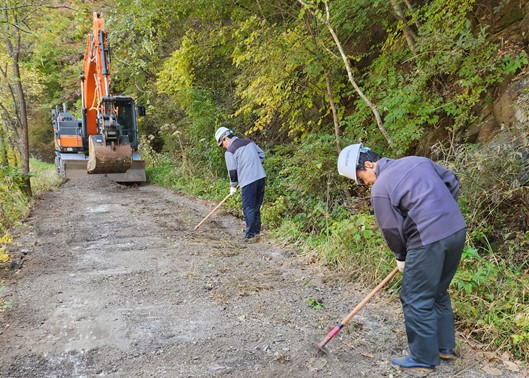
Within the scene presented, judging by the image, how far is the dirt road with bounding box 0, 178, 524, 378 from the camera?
291 cm

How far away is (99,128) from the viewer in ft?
32.5

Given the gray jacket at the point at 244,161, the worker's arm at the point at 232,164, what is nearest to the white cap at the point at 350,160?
the gray jacket at the point at 244,161

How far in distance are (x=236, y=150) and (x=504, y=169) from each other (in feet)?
11.6

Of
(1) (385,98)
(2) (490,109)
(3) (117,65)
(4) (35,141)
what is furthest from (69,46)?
(2) (490,109)

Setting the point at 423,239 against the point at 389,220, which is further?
the point at 389,220

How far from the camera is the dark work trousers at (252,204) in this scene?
20.2 feet

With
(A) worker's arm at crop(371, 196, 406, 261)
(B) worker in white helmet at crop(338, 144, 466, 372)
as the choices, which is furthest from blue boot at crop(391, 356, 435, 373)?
(A) worker's arm at crop(371, 196, 406, 261)

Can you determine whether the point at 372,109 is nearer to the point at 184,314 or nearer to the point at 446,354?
the point at 446,354

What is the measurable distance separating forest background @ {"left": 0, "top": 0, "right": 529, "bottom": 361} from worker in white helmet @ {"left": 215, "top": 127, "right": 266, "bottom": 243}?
1.48ft

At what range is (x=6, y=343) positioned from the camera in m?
3.22

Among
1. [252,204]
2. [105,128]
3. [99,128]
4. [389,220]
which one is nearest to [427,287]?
[389,220]

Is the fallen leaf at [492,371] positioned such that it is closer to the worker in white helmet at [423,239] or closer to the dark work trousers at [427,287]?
the worker in white helmet at [423,239]

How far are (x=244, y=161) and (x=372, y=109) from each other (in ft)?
6.52

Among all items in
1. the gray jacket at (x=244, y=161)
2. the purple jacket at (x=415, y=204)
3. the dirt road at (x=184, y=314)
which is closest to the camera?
the purple jacket at (x=415, y=204)
